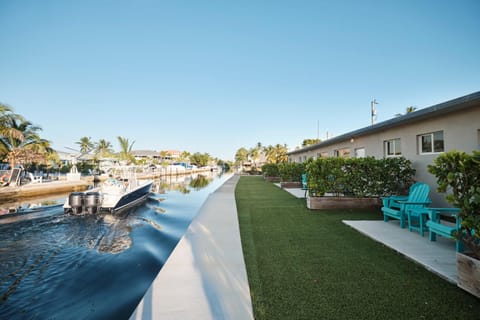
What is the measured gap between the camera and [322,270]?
3523mm

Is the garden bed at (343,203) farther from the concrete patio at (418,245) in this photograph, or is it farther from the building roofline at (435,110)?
the building roofline at (435,110)

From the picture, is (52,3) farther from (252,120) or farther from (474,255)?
(252,120)

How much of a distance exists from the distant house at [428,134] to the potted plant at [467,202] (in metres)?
3.76

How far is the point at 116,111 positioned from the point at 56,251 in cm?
4054

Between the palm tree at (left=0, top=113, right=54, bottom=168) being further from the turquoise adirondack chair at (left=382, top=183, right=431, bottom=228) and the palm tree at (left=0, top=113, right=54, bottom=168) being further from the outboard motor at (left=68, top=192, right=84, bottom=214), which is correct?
the turquoise adirondack chair at (left=382, top=183, right=431, bottom=228)

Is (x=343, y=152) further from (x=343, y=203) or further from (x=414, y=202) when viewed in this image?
(x=414, y=202)

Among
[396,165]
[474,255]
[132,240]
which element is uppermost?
[396,165]

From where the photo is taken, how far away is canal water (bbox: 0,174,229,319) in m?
3.58

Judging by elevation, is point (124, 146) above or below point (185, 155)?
below

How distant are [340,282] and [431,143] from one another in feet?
23.3

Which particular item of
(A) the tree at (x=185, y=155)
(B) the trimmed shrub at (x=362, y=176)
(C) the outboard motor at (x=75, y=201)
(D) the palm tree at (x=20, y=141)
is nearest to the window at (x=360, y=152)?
(B) the trimmed shrub at (x=362, y=176)

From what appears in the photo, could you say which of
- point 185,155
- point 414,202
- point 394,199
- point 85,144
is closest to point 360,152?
point 394,199

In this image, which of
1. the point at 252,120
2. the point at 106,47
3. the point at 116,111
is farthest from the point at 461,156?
the point at 116,111

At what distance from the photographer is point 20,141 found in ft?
69.3
